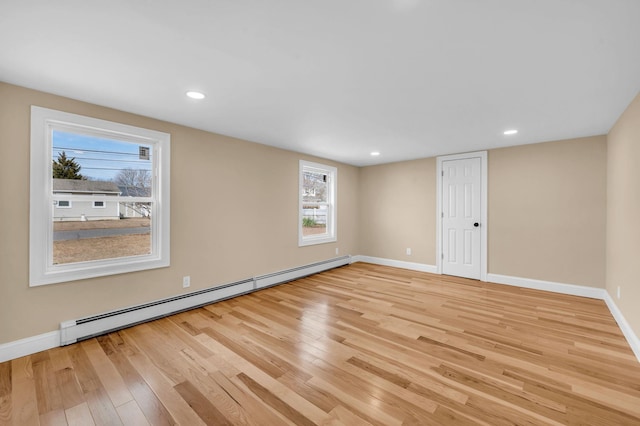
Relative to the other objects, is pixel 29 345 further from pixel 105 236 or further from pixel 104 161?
pixel 104 161

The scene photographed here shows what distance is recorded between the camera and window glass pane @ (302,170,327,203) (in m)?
5.31

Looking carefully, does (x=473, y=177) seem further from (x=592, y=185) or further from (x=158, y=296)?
(x=158, y=296)

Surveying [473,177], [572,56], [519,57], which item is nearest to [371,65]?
[519,57]

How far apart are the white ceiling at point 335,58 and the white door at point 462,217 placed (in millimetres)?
1680

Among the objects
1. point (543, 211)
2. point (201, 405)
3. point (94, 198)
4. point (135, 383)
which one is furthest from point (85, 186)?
point (543, 211)

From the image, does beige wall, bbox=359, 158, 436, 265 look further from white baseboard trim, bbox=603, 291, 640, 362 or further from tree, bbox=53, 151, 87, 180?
tree, bbox=53, 151, 87, 180

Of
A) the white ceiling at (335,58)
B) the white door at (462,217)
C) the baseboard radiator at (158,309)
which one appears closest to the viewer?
the white ceiling at (335,58)

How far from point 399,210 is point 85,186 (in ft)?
16.7

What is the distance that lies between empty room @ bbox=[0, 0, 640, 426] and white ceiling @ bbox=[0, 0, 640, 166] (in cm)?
2

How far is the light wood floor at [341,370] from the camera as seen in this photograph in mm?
1692

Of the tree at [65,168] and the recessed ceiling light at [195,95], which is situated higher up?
the recessed ceiling light at [195,95]

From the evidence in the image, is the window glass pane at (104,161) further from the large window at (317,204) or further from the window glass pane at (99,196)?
the large window at (317,204)

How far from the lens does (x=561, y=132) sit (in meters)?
3.69

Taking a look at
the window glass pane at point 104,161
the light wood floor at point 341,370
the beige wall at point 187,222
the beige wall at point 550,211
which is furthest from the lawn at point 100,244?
the beige wall at point 550,211
